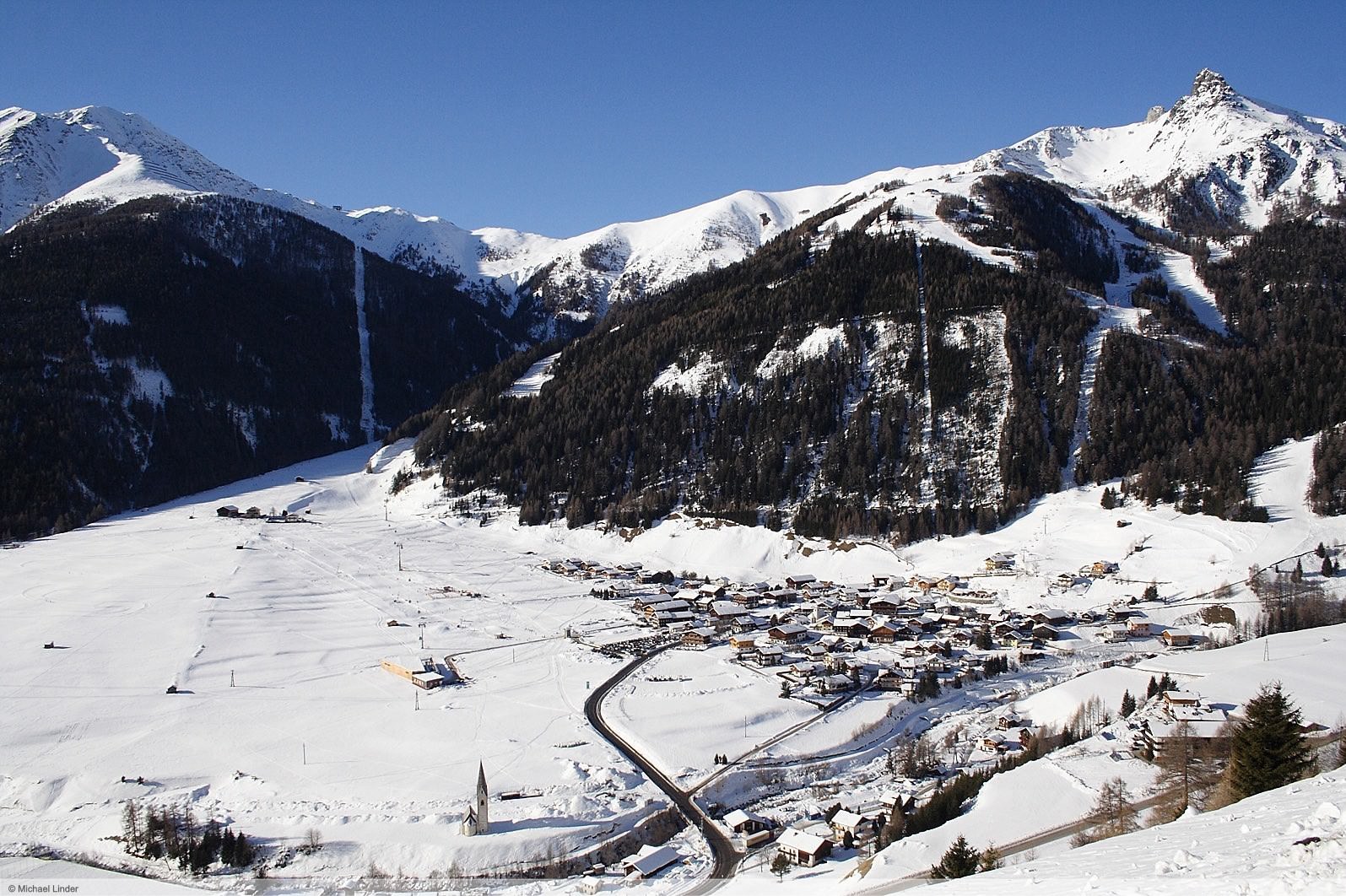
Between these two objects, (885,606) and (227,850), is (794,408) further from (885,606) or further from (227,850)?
(227,850)

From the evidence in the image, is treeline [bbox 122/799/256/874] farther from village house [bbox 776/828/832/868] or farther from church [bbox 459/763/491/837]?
village house [bbox 776/828/832/868]

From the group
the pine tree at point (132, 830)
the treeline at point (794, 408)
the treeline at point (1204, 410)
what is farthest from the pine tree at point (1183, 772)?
the treeline at point (794, 408)

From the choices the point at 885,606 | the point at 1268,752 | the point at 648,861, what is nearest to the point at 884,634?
the point at 885,606

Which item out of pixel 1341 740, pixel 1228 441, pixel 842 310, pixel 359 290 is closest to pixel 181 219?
pixel 359 290

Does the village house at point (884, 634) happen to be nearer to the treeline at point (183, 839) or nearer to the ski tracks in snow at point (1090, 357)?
the ski tracks in snow at point (1090, 357)

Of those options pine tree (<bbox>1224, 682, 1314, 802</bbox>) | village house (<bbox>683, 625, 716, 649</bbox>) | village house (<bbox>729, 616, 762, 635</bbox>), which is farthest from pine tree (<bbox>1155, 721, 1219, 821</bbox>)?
village house (<bbox>729, 616, 762, 635</bbox>)

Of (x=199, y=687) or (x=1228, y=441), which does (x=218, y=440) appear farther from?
(x=1228, y=441)

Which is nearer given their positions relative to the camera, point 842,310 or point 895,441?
point 895,441
